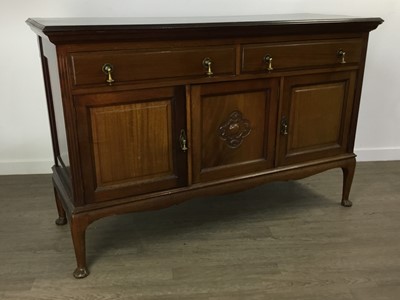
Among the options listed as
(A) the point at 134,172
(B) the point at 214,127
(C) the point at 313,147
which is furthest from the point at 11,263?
(C) the point at 313,147

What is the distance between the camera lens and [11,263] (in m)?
1.66

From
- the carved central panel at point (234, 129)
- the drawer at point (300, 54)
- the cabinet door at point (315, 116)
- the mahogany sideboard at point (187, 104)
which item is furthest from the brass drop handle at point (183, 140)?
the cabinet door at point (315, 116)

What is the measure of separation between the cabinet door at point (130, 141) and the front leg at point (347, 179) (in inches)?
33.4

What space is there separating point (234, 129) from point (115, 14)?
0.96 m

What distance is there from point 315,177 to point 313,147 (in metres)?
0.57

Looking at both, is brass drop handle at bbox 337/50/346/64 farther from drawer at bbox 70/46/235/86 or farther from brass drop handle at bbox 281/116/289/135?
drawer at bbox 70/46/235/86

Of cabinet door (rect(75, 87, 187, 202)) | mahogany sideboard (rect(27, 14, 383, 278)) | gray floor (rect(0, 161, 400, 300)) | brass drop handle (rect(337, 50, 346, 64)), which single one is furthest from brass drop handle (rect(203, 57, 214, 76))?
gray floor (rect(0, 161, 400, 300))

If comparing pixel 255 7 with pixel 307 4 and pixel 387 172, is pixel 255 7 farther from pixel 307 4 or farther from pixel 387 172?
pixel 387 172

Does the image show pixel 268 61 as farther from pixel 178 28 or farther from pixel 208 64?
pixel 178 28

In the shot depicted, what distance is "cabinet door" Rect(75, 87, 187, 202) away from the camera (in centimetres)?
145

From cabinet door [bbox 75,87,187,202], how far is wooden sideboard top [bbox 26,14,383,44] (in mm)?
192

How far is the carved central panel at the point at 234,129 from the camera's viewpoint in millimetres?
1673

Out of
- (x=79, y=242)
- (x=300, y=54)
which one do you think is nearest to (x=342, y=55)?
(x=300, y=54)

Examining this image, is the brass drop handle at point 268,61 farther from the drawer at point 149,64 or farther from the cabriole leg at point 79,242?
the cabriole leg at point 79,242
